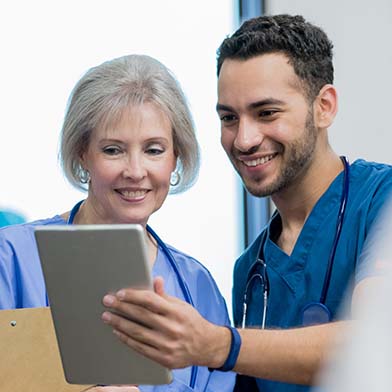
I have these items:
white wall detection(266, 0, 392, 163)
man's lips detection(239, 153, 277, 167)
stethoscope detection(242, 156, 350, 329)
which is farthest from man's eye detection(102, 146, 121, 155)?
white wall detection(266, 0, 392, 163)

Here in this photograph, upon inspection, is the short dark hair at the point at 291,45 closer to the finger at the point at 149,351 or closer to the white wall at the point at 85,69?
the finger at the point at 149,351

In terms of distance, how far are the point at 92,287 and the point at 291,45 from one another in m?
0.72

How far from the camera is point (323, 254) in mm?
1480

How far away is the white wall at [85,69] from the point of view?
7.88 ft

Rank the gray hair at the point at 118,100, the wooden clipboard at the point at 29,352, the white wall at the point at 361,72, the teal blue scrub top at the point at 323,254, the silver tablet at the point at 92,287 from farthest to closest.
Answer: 1. the white wall at the point at 361,72
2. the gray hair at the point at 118,100
3. the teal blue scrub top at the point at 323,254
4. the wooden clipboard at the point at 29,352
5. the silver tablet at the point at 92,287

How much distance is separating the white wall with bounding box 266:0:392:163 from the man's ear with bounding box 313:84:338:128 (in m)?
1.06

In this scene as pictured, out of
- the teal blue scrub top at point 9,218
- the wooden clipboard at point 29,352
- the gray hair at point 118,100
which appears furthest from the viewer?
the teal blue scrub top at point 9,218

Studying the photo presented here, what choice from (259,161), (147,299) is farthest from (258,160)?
(147,299)

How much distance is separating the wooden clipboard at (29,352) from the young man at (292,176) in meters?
0.43

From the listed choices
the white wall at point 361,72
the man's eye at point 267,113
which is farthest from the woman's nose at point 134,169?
the white wall at point 361,72

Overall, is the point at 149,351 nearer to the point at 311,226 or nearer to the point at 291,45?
the point at 311,226

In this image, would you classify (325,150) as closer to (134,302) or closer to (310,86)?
(310,86)

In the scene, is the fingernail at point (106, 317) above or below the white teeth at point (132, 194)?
below

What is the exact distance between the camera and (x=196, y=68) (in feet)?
8.70
